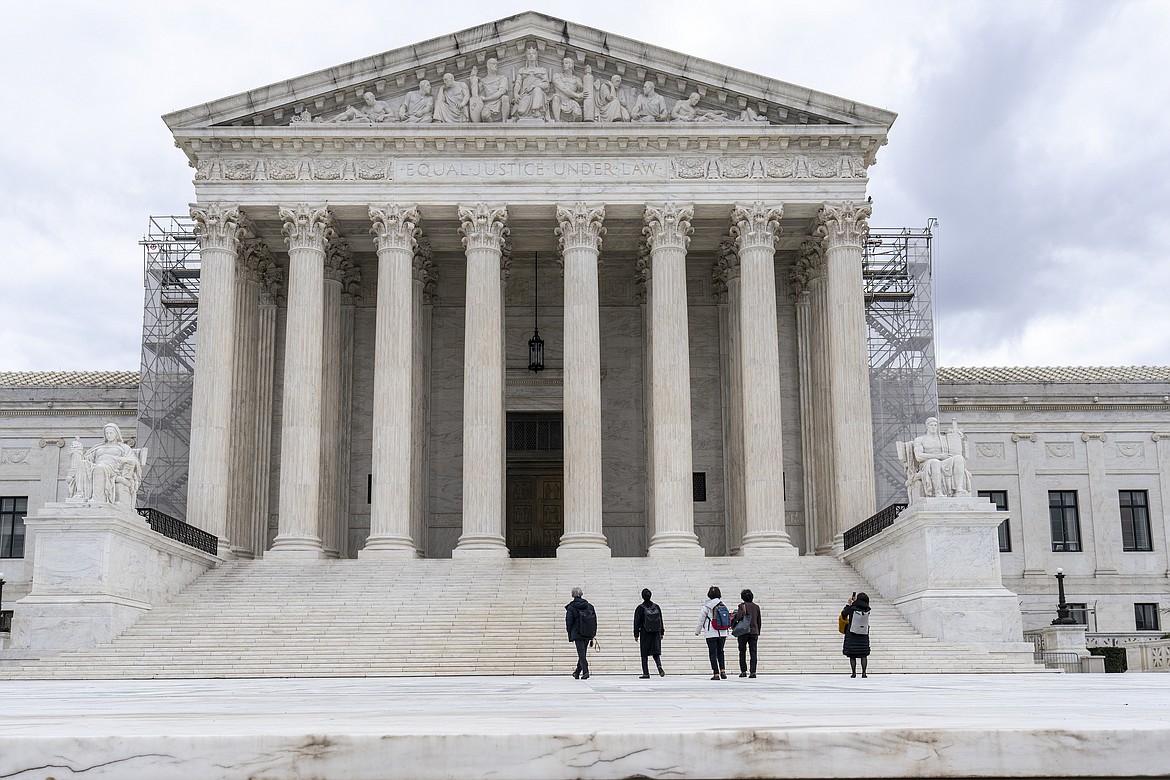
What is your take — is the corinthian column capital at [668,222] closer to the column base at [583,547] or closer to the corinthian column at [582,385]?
the corinthian column at [582,385]

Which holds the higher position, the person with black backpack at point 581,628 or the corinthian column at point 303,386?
the corinthian column at point 303,386

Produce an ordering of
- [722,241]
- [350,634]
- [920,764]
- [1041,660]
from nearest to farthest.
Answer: [920,764] → [350,634] → [1041,660] → [722,241]

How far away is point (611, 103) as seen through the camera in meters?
39.6

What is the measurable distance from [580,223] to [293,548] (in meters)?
13.3

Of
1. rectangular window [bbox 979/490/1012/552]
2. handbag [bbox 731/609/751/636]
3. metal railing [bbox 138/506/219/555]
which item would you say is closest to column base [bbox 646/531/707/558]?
metal railing [bbox 138/506/219/555]

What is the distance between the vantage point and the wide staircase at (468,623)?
2638 centimetres

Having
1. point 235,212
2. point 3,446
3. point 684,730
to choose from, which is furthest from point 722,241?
point 684,730

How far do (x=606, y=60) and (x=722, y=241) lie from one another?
24.7ft

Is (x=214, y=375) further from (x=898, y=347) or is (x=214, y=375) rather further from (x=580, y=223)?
(x=898, y=347)

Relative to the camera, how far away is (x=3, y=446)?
49.1 metres

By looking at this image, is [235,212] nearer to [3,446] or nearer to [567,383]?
[567,383]

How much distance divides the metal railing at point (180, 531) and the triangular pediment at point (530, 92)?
1285cm

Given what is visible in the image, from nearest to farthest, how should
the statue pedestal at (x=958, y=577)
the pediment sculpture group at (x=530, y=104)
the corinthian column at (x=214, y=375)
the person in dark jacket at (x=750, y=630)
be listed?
the person in dark jacket at (x=750, y=630) < the statue pedestal at (x=958, y=577) < the corinthian column at (x=214, y=375) < the pediment sculpture group at (x=530, y=104)

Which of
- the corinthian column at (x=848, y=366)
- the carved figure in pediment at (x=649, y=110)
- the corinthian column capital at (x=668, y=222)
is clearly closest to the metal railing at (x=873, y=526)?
the corinthian column at (x=848, y=366)
